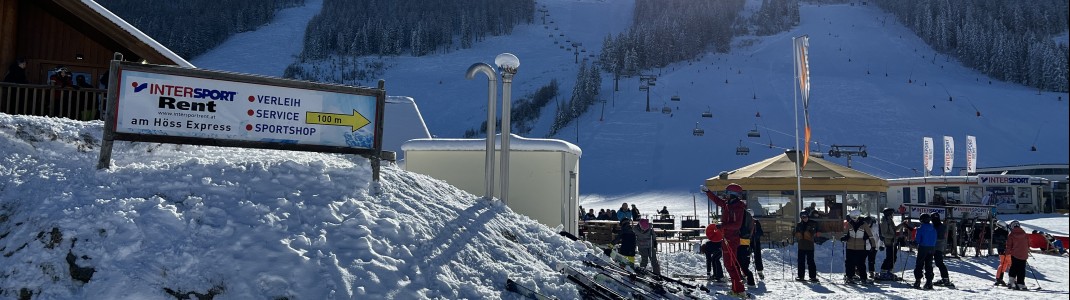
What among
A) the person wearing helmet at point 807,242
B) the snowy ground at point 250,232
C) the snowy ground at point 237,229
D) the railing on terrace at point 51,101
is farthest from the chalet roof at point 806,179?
the railing on terrace at point 51,101

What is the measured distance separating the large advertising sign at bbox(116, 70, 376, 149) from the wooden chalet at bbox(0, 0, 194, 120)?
16.5 ft

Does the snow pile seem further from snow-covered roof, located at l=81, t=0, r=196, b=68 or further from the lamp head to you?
snow-covered roof, located at l=81, t=0, r=196, b=68

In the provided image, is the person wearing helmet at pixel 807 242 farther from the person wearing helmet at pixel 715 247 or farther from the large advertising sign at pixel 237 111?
the large advertising sign at pixel 237 111

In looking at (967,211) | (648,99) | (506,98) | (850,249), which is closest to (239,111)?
(506,98)

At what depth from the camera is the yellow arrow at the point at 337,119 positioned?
791 centimetres

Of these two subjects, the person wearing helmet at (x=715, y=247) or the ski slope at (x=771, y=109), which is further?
the ski slope at (x=771, y=109)

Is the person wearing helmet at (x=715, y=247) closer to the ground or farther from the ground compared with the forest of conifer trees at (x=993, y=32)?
closer to the ground

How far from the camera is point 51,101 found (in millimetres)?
11211

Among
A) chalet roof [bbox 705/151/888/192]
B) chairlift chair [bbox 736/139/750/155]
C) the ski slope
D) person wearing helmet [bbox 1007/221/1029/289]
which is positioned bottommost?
person wearing helmet [bbox 1007/221/1029/289]

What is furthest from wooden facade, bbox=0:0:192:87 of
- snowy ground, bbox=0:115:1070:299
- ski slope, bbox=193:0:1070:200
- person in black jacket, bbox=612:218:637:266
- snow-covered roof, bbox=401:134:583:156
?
ski slope, bbox=193:0:1070:200

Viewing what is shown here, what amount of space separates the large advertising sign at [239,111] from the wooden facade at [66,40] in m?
5.95

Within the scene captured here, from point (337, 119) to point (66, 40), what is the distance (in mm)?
7870

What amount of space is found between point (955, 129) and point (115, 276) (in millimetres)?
54979

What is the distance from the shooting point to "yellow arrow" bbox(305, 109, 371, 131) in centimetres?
791
